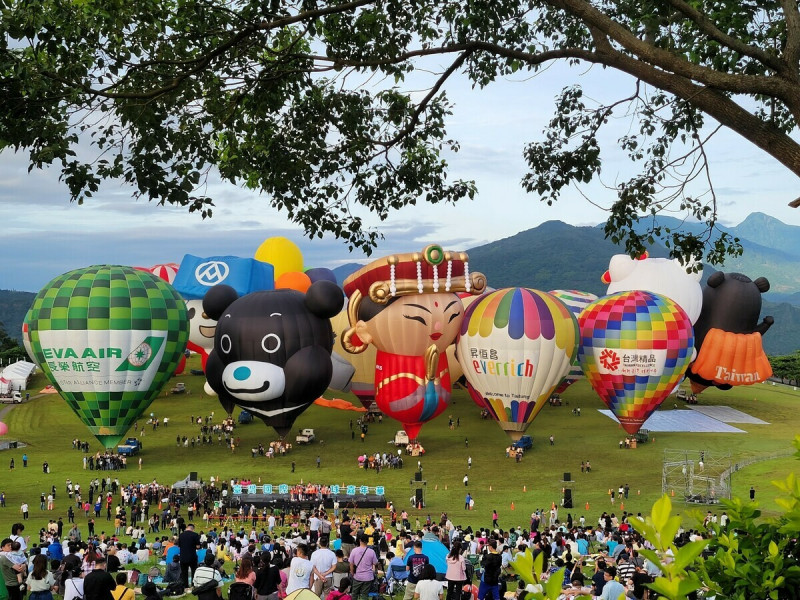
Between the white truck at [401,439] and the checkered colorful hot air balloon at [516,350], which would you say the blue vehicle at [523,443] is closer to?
the checkered colorful hot air balloon at [516,350]

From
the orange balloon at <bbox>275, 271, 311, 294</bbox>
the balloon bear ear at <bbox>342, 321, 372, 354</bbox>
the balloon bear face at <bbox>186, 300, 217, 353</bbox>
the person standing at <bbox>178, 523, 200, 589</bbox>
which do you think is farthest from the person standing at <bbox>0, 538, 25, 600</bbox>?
the orange balloon at <bbox>275, 271, 311, 294</bbox>

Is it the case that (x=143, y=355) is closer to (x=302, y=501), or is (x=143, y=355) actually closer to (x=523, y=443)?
(x=302, y=501)

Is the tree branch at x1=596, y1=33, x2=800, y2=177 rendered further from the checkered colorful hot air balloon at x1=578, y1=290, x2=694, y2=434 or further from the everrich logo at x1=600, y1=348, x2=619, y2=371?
the everrich logo at x1=600, y1=348, x2=619, y2=371

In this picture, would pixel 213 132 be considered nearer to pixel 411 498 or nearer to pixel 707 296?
pixel 411 498

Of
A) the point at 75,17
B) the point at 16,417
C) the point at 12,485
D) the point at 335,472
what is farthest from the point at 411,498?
the point at 16,417

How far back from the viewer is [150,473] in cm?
3881

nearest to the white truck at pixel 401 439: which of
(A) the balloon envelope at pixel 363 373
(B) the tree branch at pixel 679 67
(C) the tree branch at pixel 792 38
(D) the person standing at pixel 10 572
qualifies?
(A) the balloon envelope at pixel 363 373

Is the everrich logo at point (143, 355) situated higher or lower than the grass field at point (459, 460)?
higher

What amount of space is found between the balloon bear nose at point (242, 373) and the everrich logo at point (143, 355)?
317 cm

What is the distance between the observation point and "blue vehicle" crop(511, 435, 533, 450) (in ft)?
132

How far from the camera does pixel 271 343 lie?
36781 millimetres

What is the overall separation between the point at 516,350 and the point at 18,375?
44.7 m

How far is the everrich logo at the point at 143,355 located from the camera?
3562 centimetres

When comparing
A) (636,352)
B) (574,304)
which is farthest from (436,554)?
(574,304)
